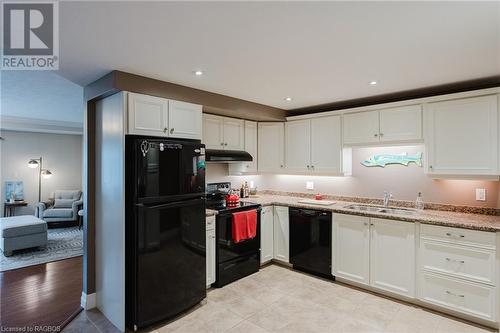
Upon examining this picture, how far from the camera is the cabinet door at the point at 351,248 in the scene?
10.7ft

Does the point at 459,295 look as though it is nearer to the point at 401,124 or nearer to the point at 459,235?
the point at 459,235

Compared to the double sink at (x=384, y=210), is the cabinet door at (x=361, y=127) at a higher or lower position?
higher

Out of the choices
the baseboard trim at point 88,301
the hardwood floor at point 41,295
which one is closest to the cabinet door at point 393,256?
the baseboard trim at point 88,301

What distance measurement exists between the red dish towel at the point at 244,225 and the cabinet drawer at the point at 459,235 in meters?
1.91

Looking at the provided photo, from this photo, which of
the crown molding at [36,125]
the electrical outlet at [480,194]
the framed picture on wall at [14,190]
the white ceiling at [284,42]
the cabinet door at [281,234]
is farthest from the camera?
the framed picture on wall at [14,190]

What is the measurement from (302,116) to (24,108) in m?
4.84

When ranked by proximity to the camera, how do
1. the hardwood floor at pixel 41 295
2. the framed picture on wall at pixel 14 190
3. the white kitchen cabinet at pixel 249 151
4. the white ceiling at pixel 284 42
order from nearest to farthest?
the white ceiling at pixel 284 42 < the hardwood floor at pixel 41 295 < the white kitchen cabinet at pixel 249 151 < the framed picture on wall at pixel 14 190

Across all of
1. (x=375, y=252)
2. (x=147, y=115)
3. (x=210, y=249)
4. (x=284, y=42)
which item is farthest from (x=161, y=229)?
(x=375, y=252)

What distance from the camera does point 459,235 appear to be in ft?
8.66

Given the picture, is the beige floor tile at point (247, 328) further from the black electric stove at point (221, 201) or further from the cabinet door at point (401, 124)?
the cabinet door at point (401, 124)

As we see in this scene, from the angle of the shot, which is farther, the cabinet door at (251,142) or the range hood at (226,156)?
the cabinet door at (251,142)

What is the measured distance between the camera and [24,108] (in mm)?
4891

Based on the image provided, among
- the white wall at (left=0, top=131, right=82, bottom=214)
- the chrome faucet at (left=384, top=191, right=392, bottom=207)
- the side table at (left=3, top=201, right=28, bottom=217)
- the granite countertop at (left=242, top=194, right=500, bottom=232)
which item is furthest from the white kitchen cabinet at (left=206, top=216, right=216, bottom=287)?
the white wall at (left=0, top=131, right=82, bottom=214)

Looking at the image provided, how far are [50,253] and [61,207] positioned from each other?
2.38m
